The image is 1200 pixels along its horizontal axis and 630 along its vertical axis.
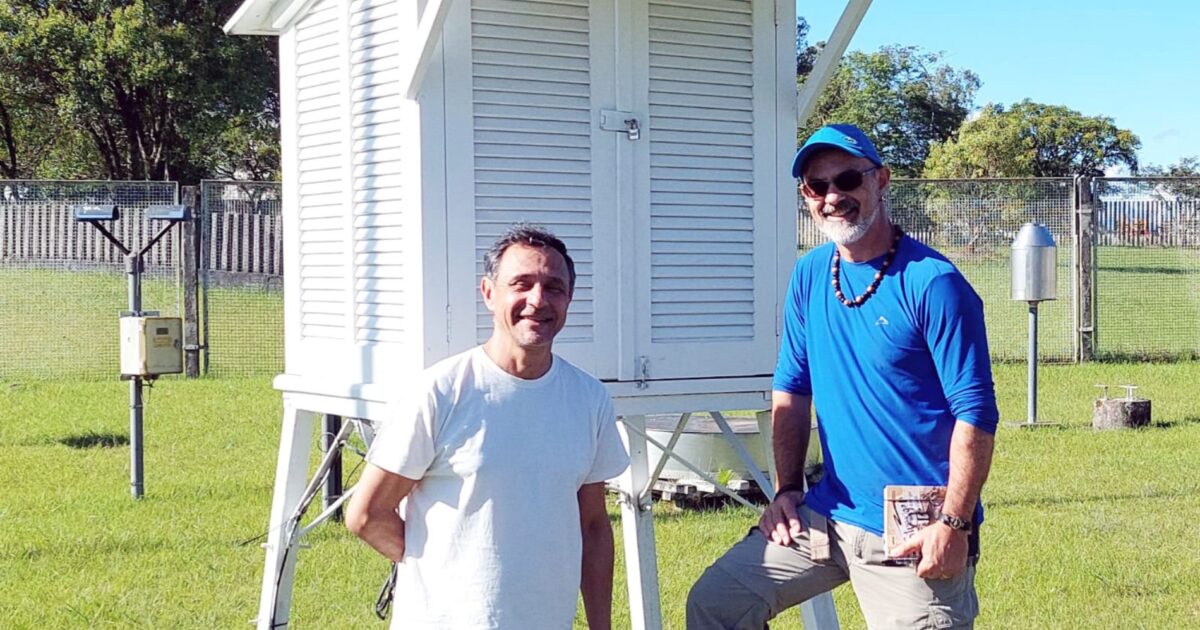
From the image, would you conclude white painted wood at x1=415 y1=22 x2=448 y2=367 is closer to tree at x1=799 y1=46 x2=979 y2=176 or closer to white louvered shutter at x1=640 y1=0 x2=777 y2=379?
white louvered shutter at x1=640 y1=0 x2=777 y2=379

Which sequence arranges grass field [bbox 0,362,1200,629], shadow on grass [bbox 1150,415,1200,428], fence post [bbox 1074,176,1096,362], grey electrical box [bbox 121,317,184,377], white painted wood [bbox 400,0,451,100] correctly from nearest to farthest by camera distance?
1. white painted wood [bbox 400,0,451,100]
2. grass field [bbox 0,362,1200,629]
3. grey electrical box [bbox 121,317,184,377]
4. shadow on grass [bbox 1150,415,1200,428]
5. fence post [bbox 1074,176,1096,362]

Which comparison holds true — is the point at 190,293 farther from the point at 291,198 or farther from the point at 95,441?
the point at 291,198

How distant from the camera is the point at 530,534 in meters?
3.29

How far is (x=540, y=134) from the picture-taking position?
4613 millimetres

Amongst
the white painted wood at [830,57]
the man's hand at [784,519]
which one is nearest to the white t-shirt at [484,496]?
the man's hand at [784,519]

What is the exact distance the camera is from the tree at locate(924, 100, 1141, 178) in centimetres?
5503

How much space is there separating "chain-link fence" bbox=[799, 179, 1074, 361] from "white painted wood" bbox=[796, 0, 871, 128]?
1141cm

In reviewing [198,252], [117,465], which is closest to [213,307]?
[198,252]

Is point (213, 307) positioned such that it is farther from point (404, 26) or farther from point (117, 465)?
point (404, 26)

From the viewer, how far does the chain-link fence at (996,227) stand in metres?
16.7

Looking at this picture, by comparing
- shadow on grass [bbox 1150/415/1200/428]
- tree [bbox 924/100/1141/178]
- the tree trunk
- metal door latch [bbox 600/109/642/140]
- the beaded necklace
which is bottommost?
shadow on grass [bbox 1150/415/1200/428]

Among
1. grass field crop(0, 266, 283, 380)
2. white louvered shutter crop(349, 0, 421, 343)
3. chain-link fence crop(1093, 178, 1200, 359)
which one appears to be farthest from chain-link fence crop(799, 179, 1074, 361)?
white louvered shutter crop(349, 0, 421, 343)

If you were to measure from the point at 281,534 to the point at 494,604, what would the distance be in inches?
91.5

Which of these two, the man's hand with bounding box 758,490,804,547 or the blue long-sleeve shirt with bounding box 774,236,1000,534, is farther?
the man's hand with bounding box 758,490,804,547
